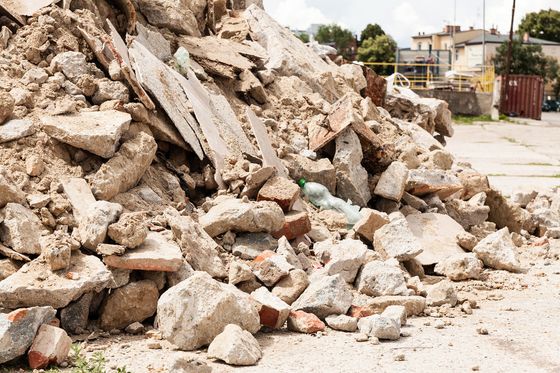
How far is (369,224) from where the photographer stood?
7195 millimetres

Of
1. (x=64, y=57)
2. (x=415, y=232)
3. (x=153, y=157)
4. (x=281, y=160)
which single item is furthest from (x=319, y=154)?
(x=64, y=57)

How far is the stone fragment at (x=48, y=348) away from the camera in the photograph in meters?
4.53

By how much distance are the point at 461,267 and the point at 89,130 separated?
3501 millimetres

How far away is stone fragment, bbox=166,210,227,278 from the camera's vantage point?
577 cm

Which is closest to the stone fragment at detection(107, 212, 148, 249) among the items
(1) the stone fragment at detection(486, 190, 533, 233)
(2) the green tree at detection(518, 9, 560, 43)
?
(1) the stone fragment at detection(486, 190, 533, 233)

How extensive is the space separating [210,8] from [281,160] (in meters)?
3.06

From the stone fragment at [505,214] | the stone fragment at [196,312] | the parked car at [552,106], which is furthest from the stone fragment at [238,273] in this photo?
the parked car at [552,106]

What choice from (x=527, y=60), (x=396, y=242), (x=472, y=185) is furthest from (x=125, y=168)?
(x=527, y=60)

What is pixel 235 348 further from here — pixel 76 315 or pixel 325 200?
pixel 325 200

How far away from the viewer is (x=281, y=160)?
7934 millimetres

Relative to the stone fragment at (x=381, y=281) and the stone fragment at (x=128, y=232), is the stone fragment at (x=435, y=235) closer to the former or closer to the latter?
the stone fragment at (x=381, y=281)

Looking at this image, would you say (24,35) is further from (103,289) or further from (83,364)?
(83,364)

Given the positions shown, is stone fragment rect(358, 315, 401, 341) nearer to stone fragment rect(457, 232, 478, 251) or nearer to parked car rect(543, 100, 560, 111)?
stone fragment rect(457, 232, 478, 251)

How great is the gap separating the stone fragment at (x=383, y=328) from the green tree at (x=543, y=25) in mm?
72754
